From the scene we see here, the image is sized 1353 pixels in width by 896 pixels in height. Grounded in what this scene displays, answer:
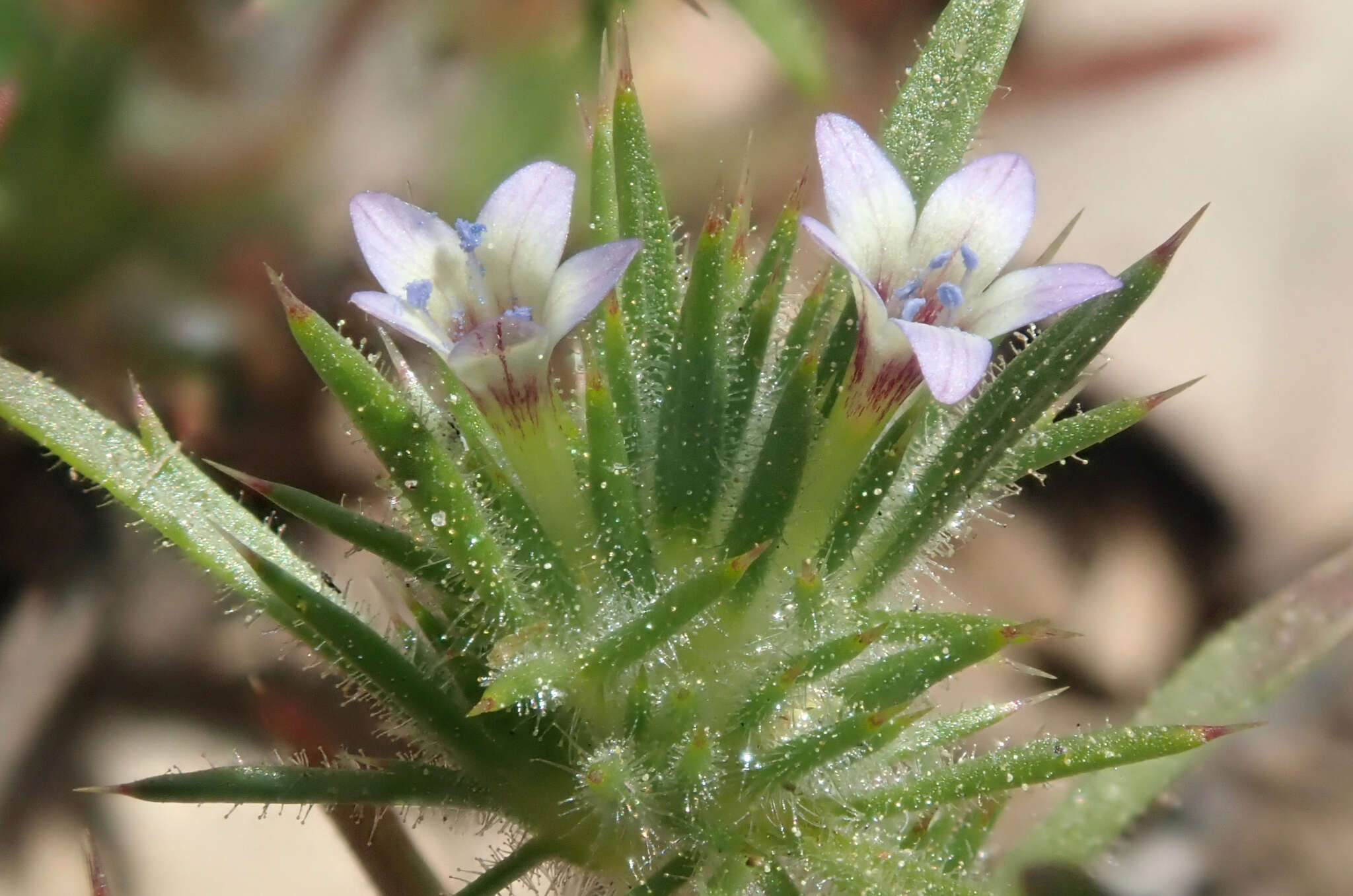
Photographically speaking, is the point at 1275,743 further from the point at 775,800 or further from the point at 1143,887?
the point at 775,800

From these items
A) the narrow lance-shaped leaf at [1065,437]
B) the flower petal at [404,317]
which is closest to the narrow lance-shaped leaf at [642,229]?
the flower petal at [404,317]

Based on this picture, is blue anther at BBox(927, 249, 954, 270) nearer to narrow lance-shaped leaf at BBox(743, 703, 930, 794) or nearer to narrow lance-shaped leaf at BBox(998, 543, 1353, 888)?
narrow lance-shaped leaf at BBox(743, 703, 930, 794)

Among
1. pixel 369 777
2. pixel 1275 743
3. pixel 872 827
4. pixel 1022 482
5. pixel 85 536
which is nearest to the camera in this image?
pixel 369 777

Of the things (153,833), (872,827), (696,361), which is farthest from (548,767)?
(153,833)

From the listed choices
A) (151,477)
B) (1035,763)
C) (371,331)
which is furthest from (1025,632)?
(371,331)

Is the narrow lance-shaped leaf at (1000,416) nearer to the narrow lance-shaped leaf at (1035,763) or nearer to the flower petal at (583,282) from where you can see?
the narrow lance-shaped leaf at (1035,763)

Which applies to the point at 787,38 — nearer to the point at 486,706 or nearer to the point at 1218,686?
the point at 1218,686
